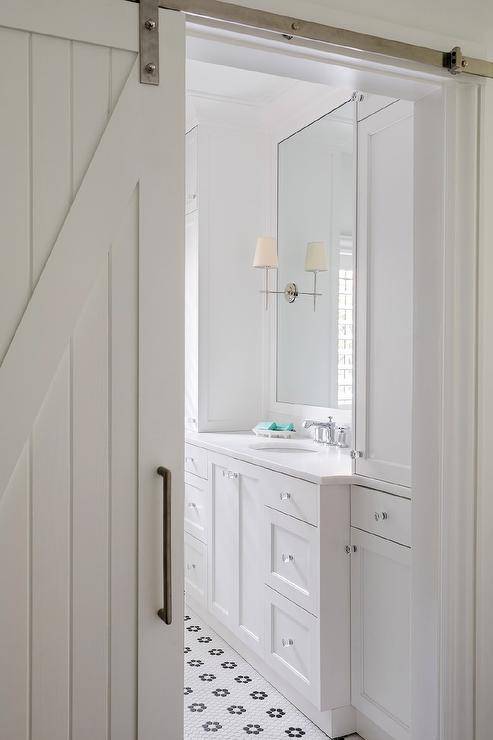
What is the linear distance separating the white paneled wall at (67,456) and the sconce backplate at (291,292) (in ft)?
7.29

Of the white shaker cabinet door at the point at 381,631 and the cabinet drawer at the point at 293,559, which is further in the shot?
the cabinet drawer at the point at 293,559

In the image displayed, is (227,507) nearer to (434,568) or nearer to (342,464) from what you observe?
(342,464)

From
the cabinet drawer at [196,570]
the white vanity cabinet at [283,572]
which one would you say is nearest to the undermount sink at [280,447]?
the white vanity cabinet at [283,572]

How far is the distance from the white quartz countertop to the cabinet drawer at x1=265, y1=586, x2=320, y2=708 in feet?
1.68

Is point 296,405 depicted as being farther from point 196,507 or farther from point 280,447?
point 196,507

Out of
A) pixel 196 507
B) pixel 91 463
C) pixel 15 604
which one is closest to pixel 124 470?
pixel 91 463

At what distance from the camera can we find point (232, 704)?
2646 mm

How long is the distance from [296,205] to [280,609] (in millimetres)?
2016

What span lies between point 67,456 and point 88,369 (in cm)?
18

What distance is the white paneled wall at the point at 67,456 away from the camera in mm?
1283

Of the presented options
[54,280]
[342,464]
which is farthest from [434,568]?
[54,280]

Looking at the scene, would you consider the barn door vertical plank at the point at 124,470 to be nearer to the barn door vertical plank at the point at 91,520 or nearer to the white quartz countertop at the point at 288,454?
the barn door vertical plank at the point at 91,520

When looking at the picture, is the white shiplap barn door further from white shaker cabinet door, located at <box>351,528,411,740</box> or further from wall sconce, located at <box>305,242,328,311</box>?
wall sconce, located at <box>305,242,328,311</box>

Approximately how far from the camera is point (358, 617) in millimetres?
2357
